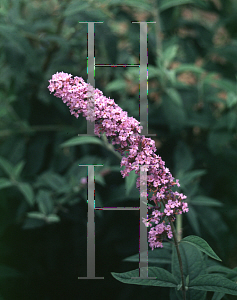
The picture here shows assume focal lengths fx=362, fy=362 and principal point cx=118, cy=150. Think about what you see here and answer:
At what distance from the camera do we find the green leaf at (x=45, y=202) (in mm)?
1158

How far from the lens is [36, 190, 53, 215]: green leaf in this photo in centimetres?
116

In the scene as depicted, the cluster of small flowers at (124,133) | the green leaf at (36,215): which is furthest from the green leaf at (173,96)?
the cluster of small flowers at (124,133)

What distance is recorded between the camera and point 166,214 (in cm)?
58

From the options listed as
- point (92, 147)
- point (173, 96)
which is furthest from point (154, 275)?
point (92, 147)

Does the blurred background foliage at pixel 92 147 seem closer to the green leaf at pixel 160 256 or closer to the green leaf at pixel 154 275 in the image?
the green leaf at pixel 160 256

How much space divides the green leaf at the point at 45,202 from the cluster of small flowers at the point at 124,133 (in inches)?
25.2

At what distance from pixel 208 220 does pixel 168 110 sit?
0.43 m

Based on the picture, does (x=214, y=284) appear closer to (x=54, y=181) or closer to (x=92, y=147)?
(x=54, y=181)

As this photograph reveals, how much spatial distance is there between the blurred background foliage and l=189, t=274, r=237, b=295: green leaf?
1.49 feet

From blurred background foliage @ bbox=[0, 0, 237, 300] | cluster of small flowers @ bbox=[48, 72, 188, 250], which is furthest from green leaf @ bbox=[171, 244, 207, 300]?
blurred background foliage @ bbox=[0, 0, 237, 300]

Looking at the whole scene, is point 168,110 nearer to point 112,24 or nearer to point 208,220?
point 208,220

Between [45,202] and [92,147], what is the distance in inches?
16.2

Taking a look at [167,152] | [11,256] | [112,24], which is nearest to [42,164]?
[11,256]

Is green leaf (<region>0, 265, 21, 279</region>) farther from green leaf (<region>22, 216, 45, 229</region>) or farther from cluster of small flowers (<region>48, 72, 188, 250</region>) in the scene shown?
cluster of small flowers (<region>48, 72, 188, 250</region>)
